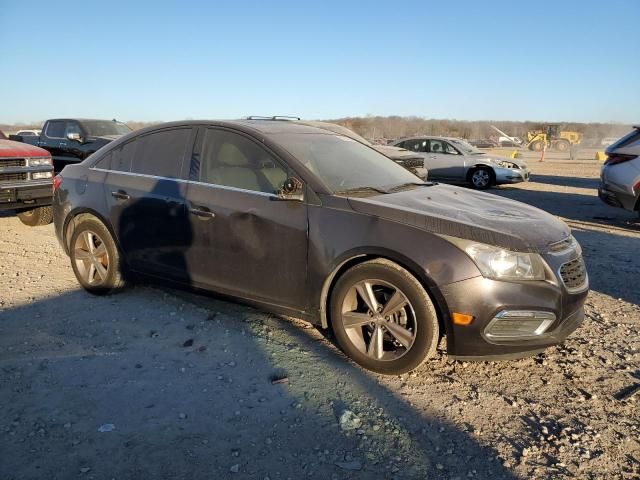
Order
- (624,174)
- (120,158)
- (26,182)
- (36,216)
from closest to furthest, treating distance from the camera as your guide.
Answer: (120,158)
(26,182)
(624,174)
(36,216)

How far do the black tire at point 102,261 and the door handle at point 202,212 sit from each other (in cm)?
108

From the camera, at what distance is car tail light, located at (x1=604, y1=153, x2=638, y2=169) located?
7.84m

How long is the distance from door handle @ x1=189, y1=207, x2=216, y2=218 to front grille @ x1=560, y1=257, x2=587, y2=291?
251 cm

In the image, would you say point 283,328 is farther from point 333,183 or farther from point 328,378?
point 333,183

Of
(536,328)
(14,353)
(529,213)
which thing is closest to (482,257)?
(536,328)

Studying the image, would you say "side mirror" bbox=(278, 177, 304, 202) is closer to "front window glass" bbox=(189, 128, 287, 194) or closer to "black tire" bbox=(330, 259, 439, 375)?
"front window glass" bbox=(189, 128, 287, 194)

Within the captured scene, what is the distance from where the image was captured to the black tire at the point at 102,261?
4523mm

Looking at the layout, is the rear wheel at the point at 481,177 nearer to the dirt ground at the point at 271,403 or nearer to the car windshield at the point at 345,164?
the dirt ground at the point at 271,403

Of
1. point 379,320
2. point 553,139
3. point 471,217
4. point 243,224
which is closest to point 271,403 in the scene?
point 379,320

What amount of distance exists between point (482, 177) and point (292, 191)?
1237cm

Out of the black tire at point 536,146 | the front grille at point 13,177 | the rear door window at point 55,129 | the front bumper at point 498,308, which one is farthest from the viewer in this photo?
the black tire at point 536,146

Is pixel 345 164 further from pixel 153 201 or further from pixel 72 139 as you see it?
pixel 72 139

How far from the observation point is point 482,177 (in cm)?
1465

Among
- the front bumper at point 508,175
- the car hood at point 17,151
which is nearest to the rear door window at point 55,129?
the car hood at point 17,151
